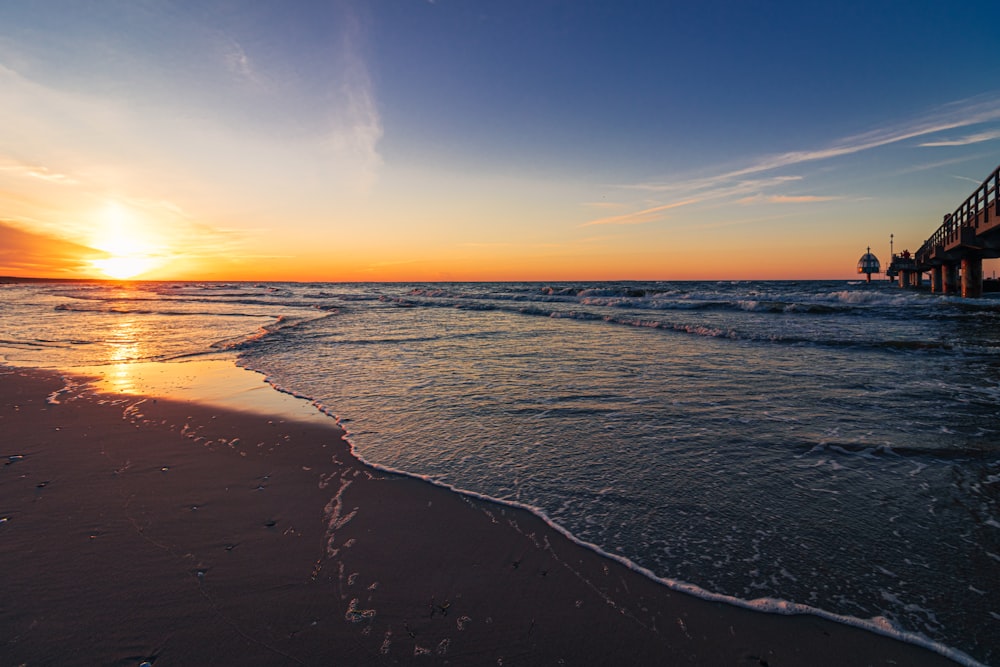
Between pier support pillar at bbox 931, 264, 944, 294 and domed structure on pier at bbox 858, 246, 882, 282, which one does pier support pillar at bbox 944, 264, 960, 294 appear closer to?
pier support pillar at bbox 931, 264, 944, 294

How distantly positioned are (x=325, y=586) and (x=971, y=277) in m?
39.7

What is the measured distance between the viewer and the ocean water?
2.69 meters

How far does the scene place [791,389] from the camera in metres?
7.22

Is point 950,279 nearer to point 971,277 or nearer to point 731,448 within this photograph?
point 971,277

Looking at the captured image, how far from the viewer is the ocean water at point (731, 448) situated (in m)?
2.69

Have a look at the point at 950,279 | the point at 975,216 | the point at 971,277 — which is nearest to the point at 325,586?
the point at 975,216

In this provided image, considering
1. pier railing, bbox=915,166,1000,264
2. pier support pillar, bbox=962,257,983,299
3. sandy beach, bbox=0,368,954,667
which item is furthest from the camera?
pier support pillar, bbox=962,257,983,299

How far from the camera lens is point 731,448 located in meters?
4.67

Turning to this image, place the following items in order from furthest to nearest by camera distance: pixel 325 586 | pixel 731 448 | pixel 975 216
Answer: pixel 975 216 → pixel 731 448 → pixel 325 586

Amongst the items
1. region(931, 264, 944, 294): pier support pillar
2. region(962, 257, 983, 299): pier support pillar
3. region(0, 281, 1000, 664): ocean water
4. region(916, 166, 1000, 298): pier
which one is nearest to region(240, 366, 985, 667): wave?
region(0, 281, 1000, 664): ocean water

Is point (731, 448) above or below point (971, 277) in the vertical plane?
below

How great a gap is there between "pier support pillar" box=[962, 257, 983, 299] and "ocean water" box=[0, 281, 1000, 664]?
76.3 ft

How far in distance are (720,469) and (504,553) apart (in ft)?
7.40

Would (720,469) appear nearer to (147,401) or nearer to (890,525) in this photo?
(890,525)
